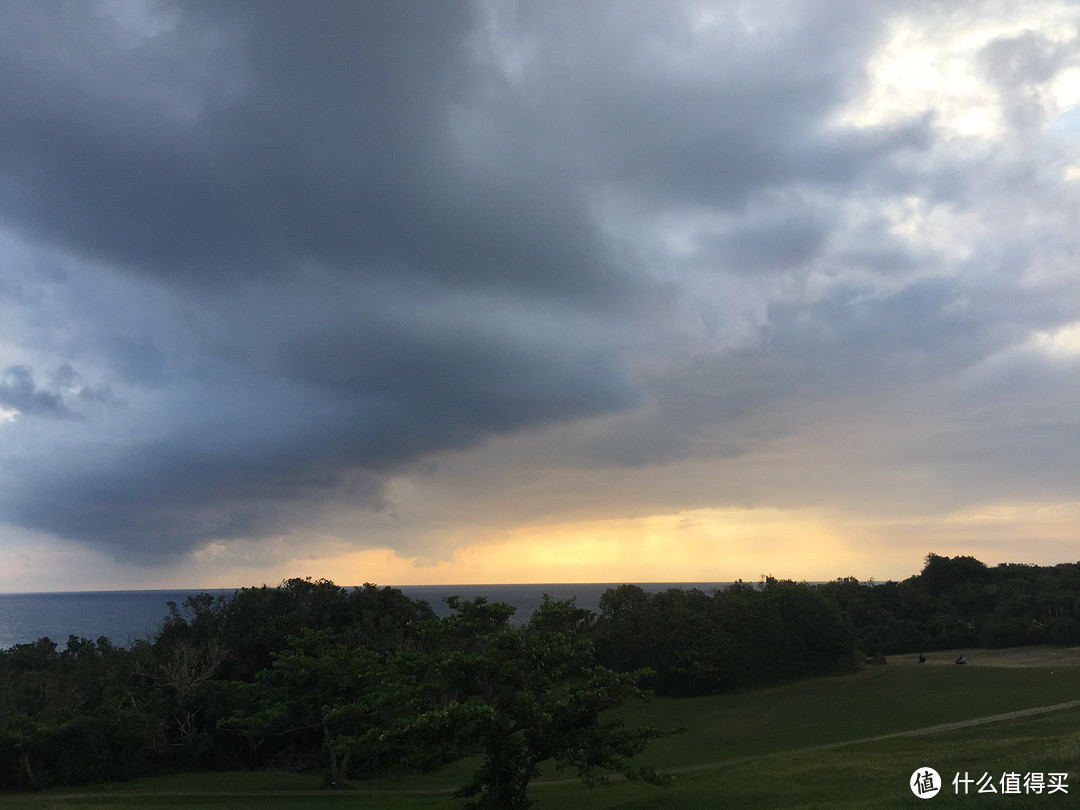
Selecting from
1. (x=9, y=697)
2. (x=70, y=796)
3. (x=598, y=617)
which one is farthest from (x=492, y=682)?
(x=598, y=617)

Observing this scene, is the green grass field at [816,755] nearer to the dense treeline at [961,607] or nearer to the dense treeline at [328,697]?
the dense treeline at [328,697]

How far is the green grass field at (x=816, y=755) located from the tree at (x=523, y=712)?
4501 millimetres

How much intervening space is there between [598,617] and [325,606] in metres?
26.3

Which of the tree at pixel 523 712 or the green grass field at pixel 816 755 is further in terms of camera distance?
the green grass field at pixel 816 755

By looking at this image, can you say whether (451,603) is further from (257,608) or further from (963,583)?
(963,583)

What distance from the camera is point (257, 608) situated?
5359 centimetres

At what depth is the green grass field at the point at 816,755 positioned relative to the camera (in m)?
23.1

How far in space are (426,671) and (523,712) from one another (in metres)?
6.37

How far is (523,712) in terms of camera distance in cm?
2245

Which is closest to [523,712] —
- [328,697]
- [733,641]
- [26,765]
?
[328,697]

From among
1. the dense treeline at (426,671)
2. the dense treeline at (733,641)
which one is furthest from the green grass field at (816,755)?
the dense treeline at (426,671)

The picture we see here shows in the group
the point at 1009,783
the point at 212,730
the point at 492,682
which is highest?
the point at 492,682

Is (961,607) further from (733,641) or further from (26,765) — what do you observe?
(26,765)

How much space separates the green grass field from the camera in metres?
23.1
